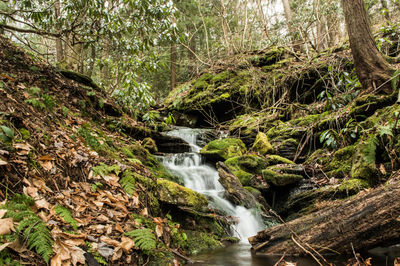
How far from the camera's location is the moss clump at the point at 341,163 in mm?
5362

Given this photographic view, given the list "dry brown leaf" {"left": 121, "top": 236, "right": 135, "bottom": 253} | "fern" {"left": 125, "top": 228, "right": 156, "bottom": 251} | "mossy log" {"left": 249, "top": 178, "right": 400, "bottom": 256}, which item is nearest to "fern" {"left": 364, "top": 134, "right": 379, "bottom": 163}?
"mossy log" {"left": 249, "top": 178, "right": 400, "bottom": 256}

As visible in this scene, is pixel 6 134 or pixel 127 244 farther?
pixel 127 244

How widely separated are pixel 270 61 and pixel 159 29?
8.56 metres

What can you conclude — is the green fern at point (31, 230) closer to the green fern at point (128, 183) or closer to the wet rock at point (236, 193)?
the green fern at point (128, 183)

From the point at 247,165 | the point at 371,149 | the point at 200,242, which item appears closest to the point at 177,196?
the point at 200,242

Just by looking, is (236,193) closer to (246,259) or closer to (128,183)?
(246,259)

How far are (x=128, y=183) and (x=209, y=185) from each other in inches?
145

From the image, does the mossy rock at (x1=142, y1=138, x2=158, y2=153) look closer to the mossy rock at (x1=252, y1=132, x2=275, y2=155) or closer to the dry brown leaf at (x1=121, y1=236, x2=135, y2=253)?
the mossy rock at (x1=252, y1=132, x2=275, y2=155)

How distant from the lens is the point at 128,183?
3494 mm

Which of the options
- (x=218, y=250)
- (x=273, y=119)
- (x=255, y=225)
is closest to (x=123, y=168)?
(x=218, y=250)

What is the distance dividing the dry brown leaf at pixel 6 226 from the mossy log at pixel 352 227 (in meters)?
2.57

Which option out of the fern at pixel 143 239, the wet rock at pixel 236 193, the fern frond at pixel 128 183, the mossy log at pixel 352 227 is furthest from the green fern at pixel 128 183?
the wet rock at pixel 236 193

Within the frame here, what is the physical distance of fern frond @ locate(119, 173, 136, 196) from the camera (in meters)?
3.38

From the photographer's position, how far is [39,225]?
1872 millimetres
